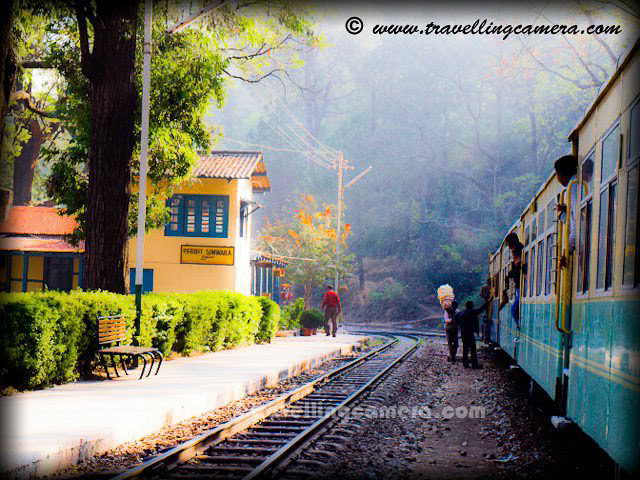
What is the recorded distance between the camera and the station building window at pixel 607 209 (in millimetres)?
5676

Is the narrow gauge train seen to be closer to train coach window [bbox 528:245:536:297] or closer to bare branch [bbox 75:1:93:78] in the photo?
train coach window [bbox 528:245:536:297]

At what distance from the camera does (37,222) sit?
1265 inches

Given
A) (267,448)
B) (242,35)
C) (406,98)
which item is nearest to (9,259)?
(242,35)

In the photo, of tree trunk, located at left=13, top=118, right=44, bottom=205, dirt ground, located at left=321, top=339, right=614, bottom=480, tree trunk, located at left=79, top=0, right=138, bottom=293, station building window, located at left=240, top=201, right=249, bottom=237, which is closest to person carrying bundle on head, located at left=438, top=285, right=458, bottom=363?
dirt ground, located at left=321, top=339, right=614, bottom=480

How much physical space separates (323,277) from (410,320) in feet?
27.9

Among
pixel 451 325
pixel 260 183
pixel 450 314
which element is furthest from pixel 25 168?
pixel 450 314

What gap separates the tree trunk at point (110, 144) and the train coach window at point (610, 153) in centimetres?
1125

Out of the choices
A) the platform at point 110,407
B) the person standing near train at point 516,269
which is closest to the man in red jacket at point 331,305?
the platform at point 110,407

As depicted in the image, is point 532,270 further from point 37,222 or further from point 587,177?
point 37,222

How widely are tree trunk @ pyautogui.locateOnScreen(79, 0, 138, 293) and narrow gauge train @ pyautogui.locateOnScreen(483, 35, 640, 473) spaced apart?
9086 mm

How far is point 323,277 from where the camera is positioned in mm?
42094

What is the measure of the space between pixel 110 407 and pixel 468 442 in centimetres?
434

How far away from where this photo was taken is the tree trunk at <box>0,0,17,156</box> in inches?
268

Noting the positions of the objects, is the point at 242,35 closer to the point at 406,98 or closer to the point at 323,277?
the point at 323,277
